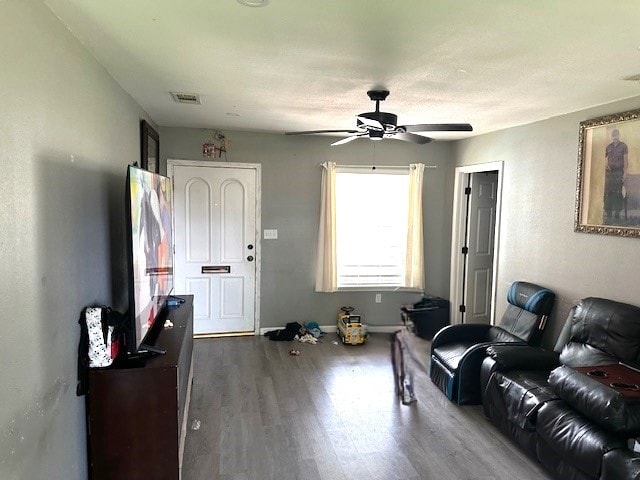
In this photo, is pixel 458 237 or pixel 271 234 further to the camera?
pixel 458 237

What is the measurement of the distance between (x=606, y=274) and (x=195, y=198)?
409 cm

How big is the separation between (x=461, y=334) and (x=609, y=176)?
1.79 meters

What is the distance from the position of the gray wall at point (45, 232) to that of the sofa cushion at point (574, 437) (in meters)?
2.58

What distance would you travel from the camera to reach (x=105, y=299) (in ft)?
8.46

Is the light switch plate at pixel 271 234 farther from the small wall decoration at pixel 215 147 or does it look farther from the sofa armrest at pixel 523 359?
the sofa armrest at pixel 523 359

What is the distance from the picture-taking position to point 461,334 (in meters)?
4.12

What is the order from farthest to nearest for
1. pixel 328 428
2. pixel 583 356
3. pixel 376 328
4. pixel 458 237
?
pixel 376 328 < pixel 458 237 < pixel 328 428 < pixel 583 356

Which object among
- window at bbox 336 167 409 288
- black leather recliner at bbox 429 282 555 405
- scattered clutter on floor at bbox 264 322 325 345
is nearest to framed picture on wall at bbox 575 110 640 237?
black leather recliner at bbox 429 282 555 405

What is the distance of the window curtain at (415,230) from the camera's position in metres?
5.53

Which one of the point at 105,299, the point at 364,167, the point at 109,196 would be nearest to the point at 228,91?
the point at 109,196

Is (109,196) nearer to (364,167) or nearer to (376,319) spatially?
(364,167)

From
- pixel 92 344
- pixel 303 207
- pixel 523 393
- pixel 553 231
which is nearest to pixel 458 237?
pixel 553 231

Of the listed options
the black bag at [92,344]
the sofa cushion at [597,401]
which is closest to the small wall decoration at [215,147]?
the black bag at [92,344]

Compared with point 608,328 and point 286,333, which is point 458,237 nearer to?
point 286,333
